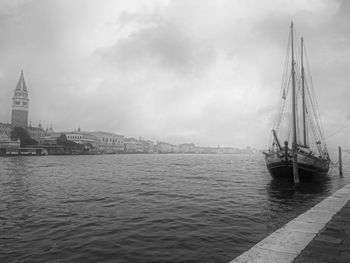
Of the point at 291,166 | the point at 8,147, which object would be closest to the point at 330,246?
the point at 291,166

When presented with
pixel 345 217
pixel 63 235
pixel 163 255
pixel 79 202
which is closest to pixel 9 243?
pixel 63 235

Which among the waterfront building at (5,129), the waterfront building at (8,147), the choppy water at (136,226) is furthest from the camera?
the waterfront building at (5,129)

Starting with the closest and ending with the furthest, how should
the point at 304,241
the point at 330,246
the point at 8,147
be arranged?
the point at 330,246 → the point at 304,241 → the point at 8,147

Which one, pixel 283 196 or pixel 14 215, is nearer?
pixel 14 215

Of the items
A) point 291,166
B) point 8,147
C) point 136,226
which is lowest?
point 136,226

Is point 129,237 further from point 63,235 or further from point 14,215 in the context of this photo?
point 14,215

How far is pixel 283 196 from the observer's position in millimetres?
20516

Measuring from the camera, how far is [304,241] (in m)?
7.08

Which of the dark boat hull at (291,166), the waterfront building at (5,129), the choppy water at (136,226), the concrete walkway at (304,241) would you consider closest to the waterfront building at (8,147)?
the waterfront building at (5,129)

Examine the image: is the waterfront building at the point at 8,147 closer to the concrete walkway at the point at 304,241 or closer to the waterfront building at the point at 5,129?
the waterfront building at the point at 5,129

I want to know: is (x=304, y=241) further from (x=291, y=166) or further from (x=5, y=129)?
(x=5, y=129)

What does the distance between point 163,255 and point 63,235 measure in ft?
14.4

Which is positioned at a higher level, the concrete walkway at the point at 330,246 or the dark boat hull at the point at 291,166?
the dark boat hull at the point at 291,166

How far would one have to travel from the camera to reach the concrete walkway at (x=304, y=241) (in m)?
6.13
